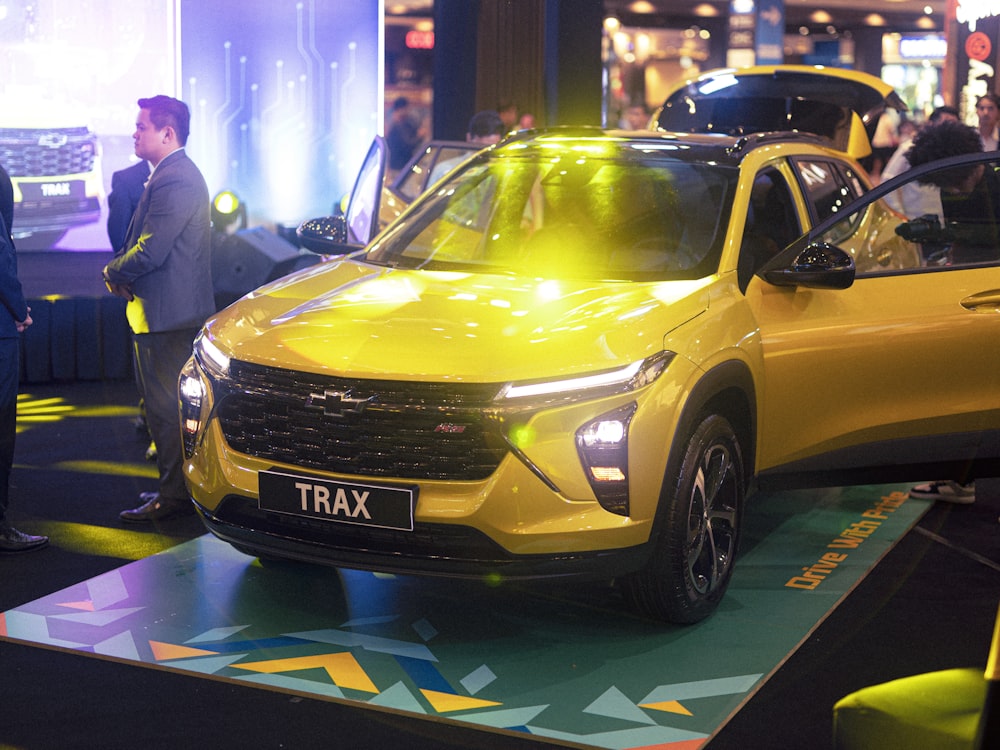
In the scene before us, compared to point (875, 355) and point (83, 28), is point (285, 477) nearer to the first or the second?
point (875, 355)

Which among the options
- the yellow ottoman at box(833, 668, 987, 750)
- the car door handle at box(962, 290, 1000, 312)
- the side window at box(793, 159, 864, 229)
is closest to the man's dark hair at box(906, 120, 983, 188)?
the side window at box(793, 159, 864, 229)

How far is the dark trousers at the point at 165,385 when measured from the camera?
241 inches

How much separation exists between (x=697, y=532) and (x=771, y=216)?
5.49 ft

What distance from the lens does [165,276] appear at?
605cm

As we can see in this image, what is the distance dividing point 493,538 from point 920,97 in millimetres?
40878

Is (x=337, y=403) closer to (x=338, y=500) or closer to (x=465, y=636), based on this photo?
(x=338, y=500)

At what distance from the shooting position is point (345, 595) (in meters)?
5.08

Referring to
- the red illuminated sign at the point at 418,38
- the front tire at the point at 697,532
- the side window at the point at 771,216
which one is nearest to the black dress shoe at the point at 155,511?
the front tire at the point at 697,532

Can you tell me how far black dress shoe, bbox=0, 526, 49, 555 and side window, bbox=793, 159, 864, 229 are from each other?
3.55 metres

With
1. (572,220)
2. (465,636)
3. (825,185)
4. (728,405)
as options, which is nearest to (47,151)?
(572,220)

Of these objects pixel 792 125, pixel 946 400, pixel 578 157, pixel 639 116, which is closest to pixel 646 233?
pixel 578 157

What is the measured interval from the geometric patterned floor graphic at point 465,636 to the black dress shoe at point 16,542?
1.82 ft

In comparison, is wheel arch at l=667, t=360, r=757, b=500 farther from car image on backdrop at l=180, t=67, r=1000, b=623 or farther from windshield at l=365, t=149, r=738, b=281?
windshield at l=365, t=149, r=738, b=281

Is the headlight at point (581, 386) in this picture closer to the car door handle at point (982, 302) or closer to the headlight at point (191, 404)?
the headlight at point (191, 404)
